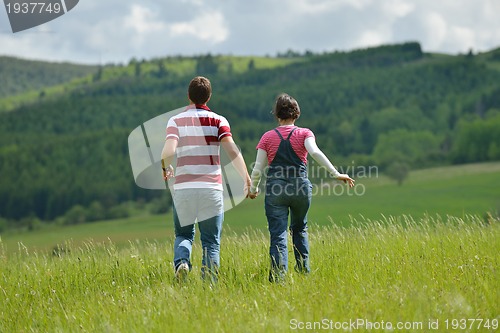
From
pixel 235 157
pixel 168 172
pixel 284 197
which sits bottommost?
pixel 284 197

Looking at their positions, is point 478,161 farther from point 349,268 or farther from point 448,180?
point 349,268

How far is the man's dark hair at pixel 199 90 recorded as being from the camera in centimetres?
705

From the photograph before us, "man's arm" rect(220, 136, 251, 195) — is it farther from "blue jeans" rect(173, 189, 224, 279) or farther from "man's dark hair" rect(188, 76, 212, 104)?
"man's dark hair" rect(188, 76, 212, 104)

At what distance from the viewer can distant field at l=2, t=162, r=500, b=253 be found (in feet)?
319

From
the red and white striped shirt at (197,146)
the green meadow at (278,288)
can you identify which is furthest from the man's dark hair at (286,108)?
the green meadow at (278,288)

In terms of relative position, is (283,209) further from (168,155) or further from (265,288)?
(168,155)

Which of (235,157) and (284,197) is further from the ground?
(235,157)

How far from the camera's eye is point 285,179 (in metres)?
7.07

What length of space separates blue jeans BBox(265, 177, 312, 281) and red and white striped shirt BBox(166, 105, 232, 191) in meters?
0.59

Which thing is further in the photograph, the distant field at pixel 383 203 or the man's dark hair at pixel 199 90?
the distant field at pixel 383 203

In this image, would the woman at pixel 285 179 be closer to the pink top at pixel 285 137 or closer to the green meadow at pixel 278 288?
the pink top at pixel 285 137

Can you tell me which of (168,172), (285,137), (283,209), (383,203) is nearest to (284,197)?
(283,209)

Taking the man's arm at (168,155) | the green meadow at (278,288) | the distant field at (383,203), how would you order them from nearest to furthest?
the green meadow at (278,288)
the man's arm at (168,155)
the distant field at (383,203)

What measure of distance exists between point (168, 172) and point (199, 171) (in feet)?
1.32
